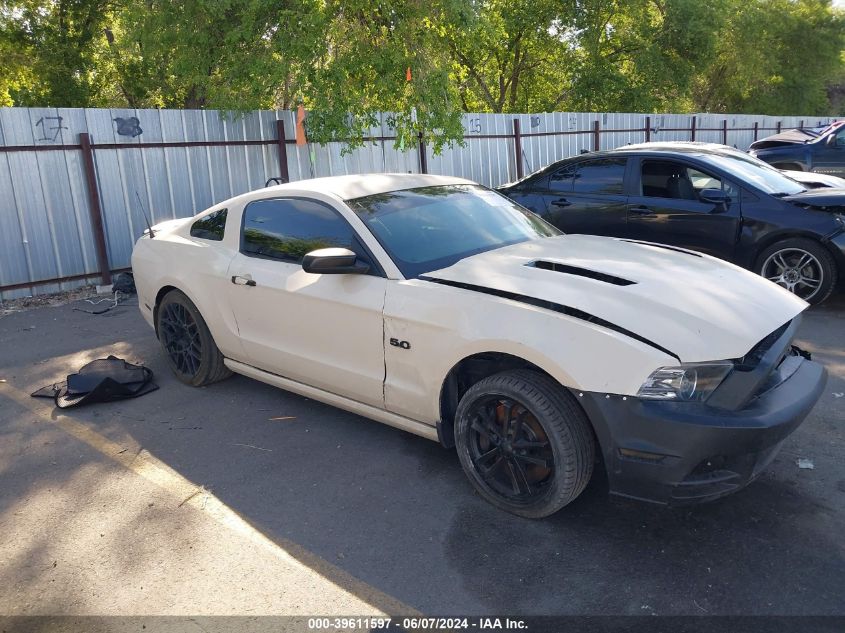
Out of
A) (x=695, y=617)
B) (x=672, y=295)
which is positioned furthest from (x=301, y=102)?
(x=695, y=617)

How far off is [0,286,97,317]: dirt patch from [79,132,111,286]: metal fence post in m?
0.27

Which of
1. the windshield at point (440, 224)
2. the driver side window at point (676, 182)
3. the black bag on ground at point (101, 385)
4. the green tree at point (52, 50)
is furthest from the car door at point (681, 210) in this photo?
the green tree at point (52, 50)

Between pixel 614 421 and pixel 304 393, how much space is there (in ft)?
7.04

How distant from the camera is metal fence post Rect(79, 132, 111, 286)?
8.30m

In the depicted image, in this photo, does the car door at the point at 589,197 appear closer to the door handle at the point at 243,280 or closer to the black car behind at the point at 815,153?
the door handle at the point at 243,280

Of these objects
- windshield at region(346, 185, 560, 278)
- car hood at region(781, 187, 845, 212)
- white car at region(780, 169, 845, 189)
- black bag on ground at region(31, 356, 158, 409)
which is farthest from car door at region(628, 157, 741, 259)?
black bag on ground at region(31, 356, 158, 409)

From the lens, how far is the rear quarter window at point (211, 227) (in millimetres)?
4938

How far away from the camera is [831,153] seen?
48.6 feet

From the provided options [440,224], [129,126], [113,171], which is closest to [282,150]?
[129,126]

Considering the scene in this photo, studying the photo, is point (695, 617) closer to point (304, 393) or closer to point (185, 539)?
point (185, 539)

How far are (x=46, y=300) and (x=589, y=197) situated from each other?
6.49 m

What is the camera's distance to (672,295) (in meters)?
3.27

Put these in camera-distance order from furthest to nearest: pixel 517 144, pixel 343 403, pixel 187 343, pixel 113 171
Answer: pixel 517 144 → pixel 113 171 → pixel 187 343 → pixel 343 403

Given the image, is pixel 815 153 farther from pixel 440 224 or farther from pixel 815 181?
pixel 440 224
